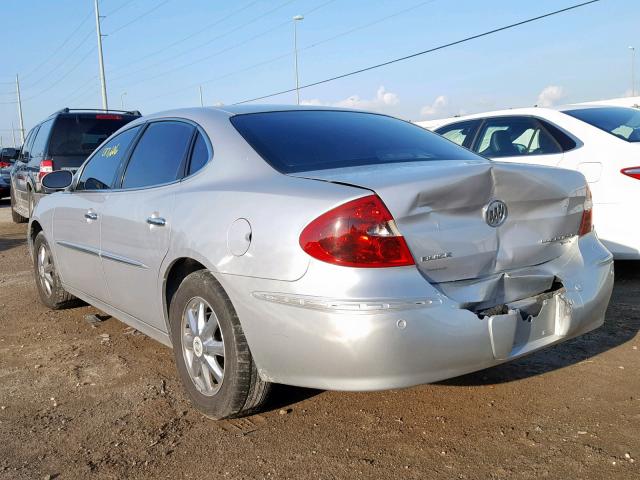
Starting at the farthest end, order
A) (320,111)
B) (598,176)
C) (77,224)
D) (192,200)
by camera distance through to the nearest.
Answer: (598,176), (77,224), (320,111), (192,200)

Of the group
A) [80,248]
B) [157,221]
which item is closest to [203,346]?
[157,221]

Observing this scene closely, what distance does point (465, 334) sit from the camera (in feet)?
8.04

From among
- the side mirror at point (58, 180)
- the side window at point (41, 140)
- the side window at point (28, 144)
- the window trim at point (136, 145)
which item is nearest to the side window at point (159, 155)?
the window trim at point (136, 145)

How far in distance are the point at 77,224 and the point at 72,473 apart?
2146 mm

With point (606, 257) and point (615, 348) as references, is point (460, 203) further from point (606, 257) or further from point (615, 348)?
point (615, 348)

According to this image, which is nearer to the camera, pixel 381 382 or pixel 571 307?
pixel 381 382

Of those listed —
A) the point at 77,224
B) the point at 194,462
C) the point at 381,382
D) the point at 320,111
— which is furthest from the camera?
the point at 77,224

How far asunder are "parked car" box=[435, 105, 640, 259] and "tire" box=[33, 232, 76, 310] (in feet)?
13.4

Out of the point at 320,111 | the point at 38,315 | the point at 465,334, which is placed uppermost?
the point at 320,111

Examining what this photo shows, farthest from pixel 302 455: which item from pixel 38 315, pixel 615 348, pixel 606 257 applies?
pixel 38 315

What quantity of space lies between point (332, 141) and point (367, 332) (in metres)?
1.24

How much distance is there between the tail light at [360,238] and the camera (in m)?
2.41

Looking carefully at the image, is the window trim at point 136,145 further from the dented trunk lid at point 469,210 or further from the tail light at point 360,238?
the tail light at point 360,238

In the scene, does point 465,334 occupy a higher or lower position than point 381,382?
higher
